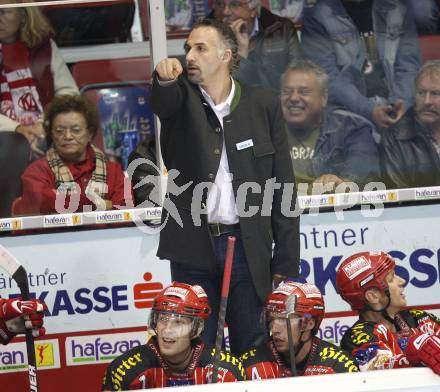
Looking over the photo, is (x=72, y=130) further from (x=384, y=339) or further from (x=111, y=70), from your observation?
(x=384, y=339)

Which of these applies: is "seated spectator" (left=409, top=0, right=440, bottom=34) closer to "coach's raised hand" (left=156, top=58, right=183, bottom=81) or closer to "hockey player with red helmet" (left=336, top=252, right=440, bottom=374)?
"hockey player with red helmet" (left=336, top=252, right=440, bottom=374)

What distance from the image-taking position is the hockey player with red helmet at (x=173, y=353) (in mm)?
5203

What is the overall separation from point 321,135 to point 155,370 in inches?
76.9

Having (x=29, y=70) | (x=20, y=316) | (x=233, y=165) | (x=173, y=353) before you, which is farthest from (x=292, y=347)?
(x=29, y=70)

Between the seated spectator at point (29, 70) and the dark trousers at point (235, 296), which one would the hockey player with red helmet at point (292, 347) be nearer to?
the dark trousers at point (235, 296)

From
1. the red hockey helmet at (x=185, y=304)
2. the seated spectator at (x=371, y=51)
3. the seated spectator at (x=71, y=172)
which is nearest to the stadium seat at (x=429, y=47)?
the seated spectator at (x=371, y=51)

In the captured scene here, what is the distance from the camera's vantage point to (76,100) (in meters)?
6.56

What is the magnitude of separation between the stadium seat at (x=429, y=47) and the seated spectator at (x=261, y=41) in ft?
2.23

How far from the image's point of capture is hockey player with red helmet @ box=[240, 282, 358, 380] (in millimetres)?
5305

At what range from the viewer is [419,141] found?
6.74m

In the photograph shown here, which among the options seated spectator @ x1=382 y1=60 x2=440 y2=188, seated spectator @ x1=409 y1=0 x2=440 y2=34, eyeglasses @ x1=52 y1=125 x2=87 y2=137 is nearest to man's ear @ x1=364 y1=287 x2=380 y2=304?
seated spectator @ x1=382 y1=60 x2=440 y2=188

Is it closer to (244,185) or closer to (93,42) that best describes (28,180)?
(93,42)

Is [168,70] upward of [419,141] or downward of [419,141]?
upward

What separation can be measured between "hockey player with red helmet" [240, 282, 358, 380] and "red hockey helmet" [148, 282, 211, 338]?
248mm
